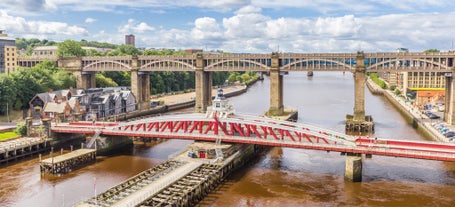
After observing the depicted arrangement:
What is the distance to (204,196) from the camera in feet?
140

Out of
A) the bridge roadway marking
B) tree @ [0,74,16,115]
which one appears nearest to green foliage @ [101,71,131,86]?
tree @ [0,74,16,115]

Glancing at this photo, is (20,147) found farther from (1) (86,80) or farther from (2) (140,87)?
(1) (86,80)

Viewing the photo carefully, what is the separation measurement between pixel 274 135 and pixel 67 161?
24105 millimetres

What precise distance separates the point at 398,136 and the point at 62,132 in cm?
5179

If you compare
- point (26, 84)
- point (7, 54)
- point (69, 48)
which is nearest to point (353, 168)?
point (26, 84)

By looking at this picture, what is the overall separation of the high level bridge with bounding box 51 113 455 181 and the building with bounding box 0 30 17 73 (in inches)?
1967

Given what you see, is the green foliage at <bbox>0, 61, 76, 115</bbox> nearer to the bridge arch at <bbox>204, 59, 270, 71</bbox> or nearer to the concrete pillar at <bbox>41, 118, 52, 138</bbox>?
the concrete pillar at <bbox>41, 118, 52, 138</bbox>

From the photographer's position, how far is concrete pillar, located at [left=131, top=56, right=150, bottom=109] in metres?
97.8

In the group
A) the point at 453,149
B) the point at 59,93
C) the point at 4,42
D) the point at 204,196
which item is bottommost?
the point at 204,196

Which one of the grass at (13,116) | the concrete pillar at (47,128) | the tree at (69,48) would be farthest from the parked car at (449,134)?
the tree at (69,48)

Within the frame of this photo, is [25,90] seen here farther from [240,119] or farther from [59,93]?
[240,119]

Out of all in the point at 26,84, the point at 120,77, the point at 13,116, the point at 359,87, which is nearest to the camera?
the point at 13,116

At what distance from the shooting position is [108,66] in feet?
333

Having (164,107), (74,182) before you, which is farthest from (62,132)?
(164,107)
